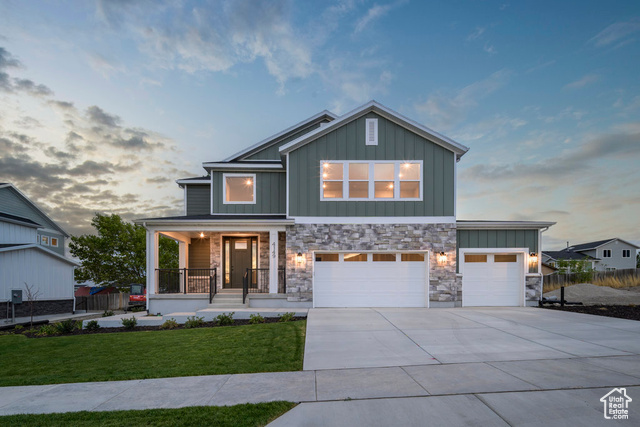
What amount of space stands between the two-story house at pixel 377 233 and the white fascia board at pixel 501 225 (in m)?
0.04

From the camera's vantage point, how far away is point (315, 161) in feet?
40.6

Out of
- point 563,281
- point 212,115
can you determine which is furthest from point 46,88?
point 563,281

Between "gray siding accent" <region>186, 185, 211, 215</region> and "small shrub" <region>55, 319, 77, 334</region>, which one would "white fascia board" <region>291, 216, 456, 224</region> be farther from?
"small shrub" <region>55, 319, 77, 334</region>

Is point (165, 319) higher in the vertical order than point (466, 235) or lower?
lower

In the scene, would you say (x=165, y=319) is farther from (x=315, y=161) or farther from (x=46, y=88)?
(x=46, y=88)

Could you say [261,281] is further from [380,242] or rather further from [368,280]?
[380,242]

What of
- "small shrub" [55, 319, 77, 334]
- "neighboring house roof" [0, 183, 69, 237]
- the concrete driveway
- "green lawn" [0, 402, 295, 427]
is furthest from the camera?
"neighboring house roof" [0, 183, 69, 237]

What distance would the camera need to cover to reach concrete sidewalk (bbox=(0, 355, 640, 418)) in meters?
4.19

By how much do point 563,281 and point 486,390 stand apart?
19.5m

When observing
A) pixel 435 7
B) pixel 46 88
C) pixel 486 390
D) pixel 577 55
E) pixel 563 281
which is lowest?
pixel 563 281

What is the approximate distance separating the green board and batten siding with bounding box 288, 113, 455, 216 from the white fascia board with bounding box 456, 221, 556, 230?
0.67 meters

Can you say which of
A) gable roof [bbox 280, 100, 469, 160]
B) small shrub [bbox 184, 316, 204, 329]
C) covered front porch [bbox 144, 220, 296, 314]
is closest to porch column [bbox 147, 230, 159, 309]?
covered front porch [bbox 144, 220, 296, 314]

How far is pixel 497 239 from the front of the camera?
40.5 feet
